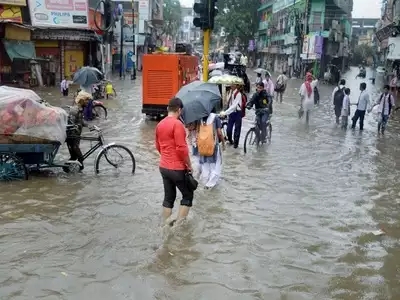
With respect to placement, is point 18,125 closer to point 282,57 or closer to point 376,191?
point 376,191

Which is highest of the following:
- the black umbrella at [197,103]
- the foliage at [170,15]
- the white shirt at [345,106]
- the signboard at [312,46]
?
the foliage at [170,15]

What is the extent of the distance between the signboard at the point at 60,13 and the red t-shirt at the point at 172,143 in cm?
2419

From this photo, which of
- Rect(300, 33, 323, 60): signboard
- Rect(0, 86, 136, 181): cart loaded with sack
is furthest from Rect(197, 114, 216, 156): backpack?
Rect(300, 33, 323, 60): signboard

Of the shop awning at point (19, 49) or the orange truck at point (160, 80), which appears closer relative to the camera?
the orange truck at point (160, 80)

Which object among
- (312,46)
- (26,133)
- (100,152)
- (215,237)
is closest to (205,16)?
(100,152)

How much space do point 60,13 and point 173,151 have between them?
25.4 m

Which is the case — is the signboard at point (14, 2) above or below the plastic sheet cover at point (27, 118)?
above

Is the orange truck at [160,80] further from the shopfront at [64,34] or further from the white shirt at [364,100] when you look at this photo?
the shopfront at [64,34]

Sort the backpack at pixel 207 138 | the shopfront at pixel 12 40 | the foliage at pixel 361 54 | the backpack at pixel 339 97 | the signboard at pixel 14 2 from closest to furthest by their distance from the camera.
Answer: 1. the backpack at pixel 207 138
2. the backpack at pixel 339 97
3. the shopfront at pixel 12 40
4. the signboard at pixel 14 2
5. the foliage at pixel 361 54

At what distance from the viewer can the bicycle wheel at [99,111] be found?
56.4ft

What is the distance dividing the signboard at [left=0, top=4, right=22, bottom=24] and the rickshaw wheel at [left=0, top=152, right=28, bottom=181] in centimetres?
1884

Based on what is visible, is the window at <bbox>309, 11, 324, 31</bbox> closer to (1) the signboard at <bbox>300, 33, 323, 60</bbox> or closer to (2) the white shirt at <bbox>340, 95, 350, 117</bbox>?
(1) the signboard at <bbox>300, 33, 323, 60</bbox>

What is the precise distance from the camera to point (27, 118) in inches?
328

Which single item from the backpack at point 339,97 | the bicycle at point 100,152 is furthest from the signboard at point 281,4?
the bicycle at point 100,152
